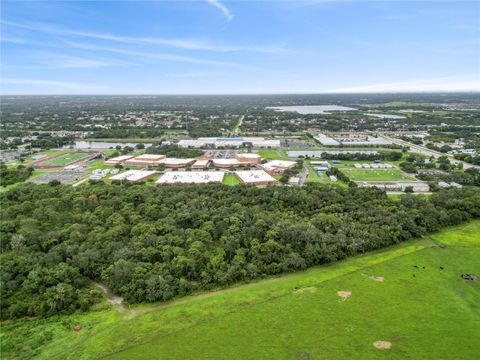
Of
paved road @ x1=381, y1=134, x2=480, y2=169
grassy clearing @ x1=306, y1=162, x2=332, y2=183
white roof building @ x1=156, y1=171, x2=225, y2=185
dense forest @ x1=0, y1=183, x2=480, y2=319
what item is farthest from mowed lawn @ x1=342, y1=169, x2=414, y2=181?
white roof building @ x1=156, y1=171, x2=225, y2=185

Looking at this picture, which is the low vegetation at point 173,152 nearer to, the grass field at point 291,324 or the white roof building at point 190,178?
the white roof building at point 190,178

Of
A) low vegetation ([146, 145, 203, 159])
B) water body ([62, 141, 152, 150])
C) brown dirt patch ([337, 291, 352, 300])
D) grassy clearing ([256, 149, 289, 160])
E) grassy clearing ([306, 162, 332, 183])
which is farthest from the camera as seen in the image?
water body ([62, 141, 152, 150])

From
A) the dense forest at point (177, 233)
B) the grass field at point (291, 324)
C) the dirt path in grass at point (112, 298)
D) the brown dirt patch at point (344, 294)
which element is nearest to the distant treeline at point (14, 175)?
the dense forest at point (177, 233)

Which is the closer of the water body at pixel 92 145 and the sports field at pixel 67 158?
the sports field at pixel 67 158

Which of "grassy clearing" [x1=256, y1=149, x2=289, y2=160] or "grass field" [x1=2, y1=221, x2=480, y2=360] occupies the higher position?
"grassy clearing" [x1=256, y1=149, x2=289, y2=160]

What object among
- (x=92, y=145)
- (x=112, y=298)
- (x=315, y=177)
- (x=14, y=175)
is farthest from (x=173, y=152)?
(x=112, y=298)

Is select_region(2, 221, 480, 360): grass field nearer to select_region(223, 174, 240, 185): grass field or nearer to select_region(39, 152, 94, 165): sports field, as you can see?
select_region(223, 174, 240, 185): grass field
